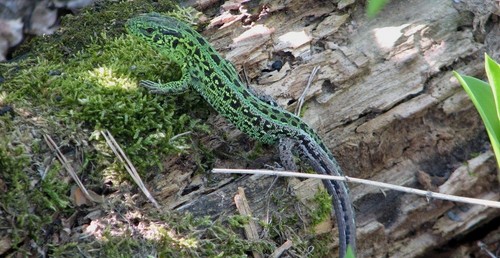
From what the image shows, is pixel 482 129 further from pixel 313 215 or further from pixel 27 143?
pixel 27 143

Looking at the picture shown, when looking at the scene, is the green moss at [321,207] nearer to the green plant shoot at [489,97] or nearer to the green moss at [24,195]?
the green plant shoot at [489,97]

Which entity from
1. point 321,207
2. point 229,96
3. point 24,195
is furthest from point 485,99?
point 24,195

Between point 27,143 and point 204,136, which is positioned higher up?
point 27,143

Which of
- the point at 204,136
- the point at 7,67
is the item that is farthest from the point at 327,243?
the point at 7,67

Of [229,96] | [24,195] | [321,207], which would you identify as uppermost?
[24,195]

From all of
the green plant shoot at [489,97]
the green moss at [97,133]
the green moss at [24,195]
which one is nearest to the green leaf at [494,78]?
the green plant shoot at [489,97]

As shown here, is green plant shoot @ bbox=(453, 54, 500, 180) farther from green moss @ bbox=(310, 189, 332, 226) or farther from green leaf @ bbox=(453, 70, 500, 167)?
green moss @ bbox=(310, 189, 332, 226)

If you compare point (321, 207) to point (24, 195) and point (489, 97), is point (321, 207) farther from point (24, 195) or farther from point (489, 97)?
point (24, 195)

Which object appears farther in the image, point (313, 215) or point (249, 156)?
point (249, 156)
